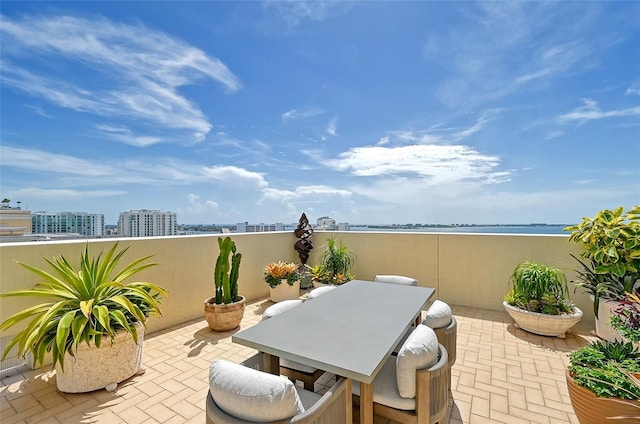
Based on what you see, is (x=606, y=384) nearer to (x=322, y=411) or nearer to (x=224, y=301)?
(x=322, y=411)

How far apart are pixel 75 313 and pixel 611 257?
5874 millimetres

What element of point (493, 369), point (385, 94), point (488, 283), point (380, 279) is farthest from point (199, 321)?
point (385, 94)

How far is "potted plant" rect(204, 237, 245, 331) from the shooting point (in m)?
3.69

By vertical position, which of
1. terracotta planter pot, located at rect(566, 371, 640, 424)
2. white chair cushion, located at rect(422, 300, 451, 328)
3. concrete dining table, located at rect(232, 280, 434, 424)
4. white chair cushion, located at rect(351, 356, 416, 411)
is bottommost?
terracotta planter pot, located at rect(566, 371, 640, 424)

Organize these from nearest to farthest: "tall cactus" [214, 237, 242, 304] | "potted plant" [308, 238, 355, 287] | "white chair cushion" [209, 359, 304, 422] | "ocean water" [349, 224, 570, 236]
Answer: "white chair cushion" [209, 359, 304, 422], "tall cactus" [214, 237, 242, 304], "ocean water" [349, 224, 570, 236], "potted plant" [308, 238, 355, 287]

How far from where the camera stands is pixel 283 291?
5023mm

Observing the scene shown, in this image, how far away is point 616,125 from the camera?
637 centimetres

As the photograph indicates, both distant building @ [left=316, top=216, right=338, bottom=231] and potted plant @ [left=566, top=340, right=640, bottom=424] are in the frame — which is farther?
distant building @ [left=316, top=216, right=338, bottom=231]

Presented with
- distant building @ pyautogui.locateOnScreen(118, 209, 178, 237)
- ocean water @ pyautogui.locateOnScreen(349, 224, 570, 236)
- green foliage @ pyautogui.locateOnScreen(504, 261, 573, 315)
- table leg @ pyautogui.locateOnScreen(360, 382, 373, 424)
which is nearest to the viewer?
table leg @ pyautogui.locateOnScreen(360, 382, 373, 424)

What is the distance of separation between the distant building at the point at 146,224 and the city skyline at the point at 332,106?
26cm

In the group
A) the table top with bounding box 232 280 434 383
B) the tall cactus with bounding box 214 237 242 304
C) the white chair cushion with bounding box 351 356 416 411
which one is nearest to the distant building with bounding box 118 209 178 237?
the tall cactus with bounding box 214 237 242 304

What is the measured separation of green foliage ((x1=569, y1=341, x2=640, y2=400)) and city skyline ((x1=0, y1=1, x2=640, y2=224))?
2773 mm

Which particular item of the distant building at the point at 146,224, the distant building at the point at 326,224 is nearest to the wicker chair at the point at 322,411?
the distant building at the point at 146,224

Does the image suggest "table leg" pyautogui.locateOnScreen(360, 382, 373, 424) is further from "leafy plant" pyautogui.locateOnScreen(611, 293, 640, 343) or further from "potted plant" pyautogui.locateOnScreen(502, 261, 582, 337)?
"potted plant" pyautogui.locateOnScreen(502, 261, 582, 337)
